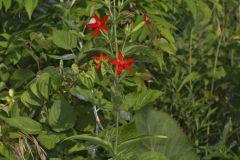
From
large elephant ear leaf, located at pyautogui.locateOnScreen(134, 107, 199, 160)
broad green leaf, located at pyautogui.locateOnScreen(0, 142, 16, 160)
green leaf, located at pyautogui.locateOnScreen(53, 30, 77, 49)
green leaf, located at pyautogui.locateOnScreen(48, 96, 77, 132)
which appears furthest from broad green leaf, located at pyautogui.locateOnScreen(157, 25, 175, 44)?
broad green leaf, located at pyautogui.locateOnScreen(0, 142, 16, 160)

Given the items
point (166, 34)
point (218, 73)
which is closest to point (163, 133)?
point (166, 34)

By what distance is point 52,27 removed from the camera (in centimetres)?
280

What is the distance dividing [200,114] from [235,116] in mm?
307

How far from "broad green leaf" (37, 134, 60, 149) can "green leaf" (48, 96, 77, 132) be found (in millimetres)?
34

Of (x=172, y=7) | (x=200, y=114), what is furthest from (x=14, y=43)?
(x=200, y=114)

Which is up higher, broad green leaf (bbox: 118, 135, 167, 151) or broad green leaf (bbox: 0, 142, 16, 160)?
broad green leaf (bbox: 118, 135, 167, 151)

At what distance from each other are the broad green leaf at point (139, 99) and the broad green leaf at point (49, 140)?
33 cm

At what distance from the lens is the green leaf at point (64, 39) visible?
8.18ft

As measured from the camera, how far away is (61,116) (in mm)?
2484

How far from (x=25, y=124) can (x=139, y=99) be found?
1.68 feet

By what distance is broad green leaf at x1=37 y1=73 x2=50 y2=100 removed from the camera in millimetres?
2475

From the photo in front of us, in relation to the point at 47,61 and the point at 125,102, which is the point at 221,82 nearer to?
the point at 47,61

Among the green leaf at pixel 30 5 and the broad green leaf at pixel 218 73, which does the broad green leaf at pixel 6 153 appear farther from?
the broad green leaf at pixel 218 73

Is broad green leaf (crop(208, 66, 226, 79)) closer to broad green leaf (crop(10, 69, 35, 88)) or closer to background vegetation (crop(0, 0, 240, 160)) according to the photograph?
background vegetation (crop(0, 0, 240, 160))
